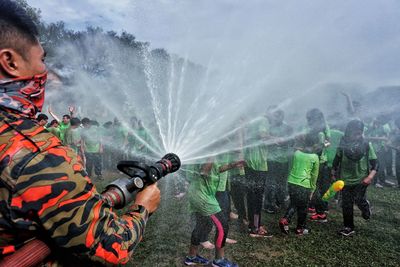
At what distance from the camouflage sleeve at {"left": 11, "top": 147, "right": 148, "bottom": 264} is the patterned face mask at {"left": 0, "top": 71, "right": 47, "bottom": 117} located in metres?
0.29

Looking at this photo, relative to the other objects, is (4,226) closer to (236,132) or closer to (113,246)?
(113,246)

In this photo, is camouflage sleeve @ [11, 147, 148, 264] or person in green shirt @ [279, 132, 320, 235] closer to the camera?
camouflage sleeve @ [11, 147, 148, 264]

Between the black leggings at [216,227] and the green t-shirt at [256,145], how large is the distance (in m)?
2.68

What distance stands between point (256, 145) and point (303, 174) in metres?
1.47

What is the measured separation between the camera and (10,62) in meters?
1.55

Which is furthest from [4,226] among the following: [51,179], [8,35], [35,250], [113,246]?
[8,35]

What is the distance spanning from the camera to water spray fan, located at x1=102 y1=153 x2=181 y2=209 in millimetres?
1784

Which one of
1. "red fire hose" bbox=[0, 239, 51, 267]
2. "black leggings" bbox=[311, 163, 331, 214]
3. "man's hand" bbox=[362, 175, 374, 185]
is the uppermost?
"red fire hose" bbox=[0, 239, 51, 267]

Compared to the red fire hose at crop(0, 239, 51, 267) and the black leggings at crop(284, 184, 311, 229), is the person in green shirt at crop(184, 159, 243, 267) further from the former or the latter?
the red fire hose at crop(0, 239, 51, 267)

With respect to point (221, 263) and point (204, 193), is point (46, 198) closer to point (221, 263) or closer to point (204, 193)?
point (204, 193)

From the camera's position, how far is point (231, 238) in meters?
7.12

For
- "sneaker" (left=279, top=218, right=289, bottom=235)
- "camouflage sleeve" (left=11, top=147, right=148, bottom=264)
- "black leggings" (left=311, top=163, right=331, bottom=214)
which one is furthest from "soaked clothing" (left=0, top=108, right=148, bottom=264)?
"black leggings" (left=311, top=163, right=331, bottom=214)

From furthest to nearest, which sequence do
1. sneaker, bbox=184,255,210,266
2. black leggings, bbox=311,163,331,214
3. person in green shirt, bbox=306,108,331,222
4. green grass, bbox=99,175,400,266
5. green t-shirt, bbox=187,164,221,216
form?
1. black leggings, bbox=311,163,331,214
2. person in green shirt, bbox=306,108,331,222
3. green grass, bbox=99,175,400,266
4. sneaker, bbox=184,255,210,266
5. green t-shirt, bbox=187,164,221,216

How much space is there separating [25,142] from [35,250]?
47 centimetres
